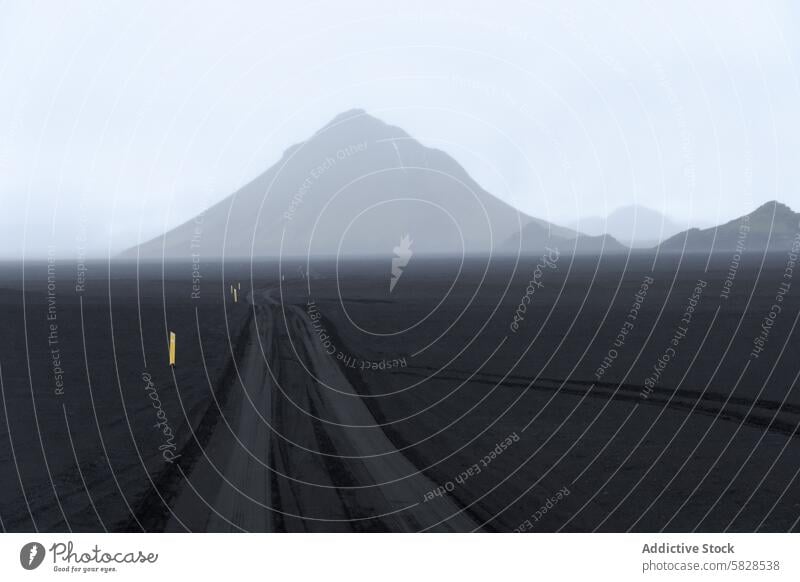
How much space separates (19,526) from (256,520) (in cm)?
377

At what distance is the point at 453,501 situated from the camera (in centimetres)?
1145

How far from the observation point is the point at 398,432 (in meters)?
16.8

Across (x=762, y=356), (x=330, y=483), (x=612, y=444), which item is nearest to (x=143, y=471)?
(x=330, y=483)
